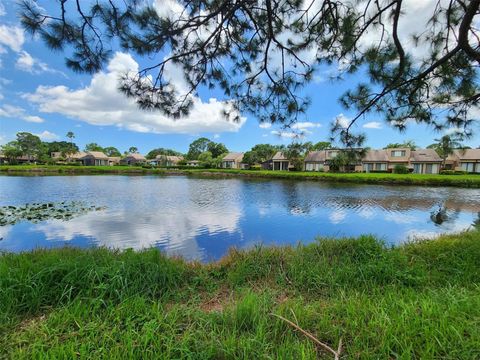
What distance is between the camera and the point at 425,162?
99.1ft

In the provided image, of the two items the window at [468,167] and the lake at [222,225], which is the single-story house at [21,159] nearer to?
the lake at [222,225]

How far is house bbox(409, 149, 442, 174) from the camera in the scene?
29.8 m

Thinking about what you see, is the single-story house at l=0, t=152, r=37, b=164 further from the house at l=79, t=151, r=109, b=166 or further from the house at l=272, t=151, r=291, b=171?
the house at l=272, t=151, r=291, b=171

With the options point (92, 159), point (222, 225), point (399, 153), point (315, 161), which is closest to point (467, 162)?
point (399, 153)

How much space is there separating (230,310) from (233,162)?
44.9 metres

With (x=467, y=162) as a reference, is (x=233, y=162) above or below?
Result: above

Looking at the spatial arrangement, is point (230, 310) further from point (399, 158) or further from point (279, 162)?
point (279, 162)

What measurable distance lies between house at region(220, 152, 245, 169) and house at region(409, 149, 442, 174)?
90.4 ft

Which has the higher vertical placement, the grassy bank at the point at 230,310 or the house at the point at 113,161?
A: the house at the point at 113,161

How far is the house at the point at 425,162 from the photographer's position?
29766 mm

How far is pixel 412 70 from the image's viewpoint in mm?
3639

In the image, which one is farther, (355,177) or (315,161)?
(315,161)

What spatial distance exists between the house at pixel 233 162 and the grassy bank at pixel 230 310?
43.5 meters

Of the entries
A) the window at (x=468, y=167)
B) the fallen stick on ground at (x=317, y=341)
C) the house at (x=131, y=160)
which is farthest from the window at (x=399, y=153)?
the house at (x=131, y=160)
